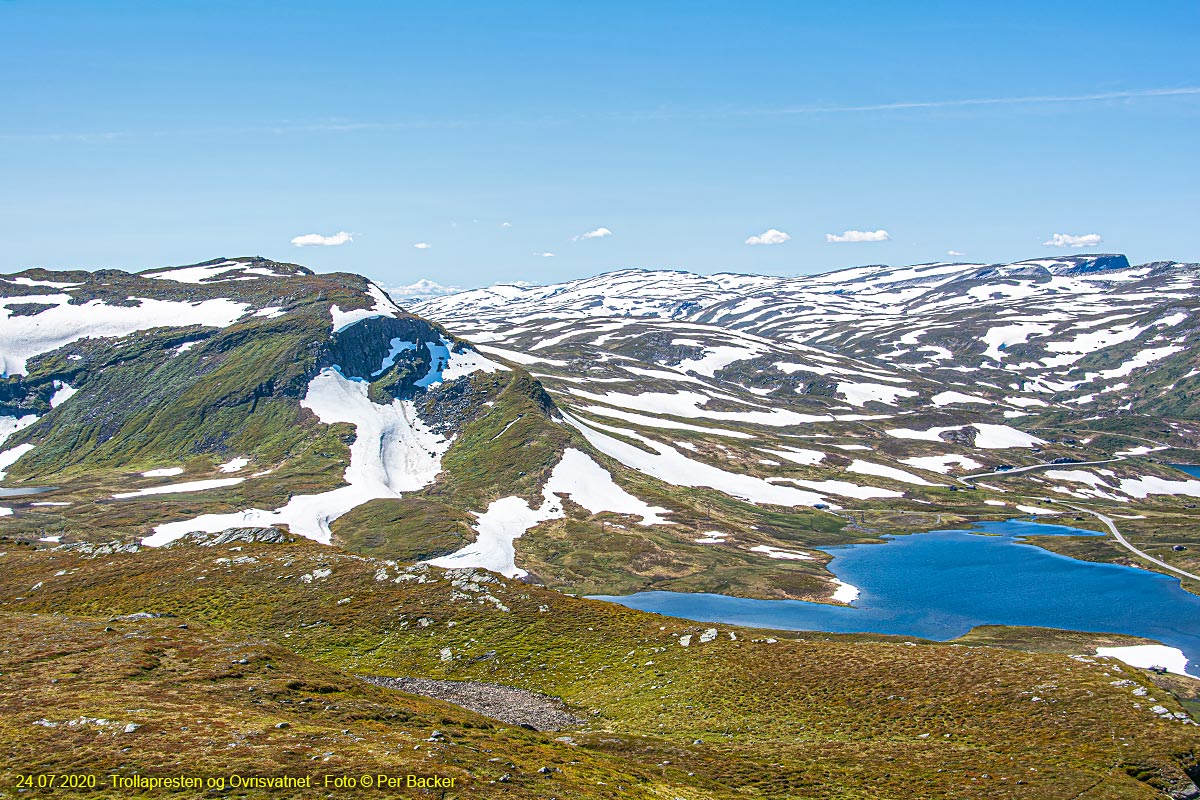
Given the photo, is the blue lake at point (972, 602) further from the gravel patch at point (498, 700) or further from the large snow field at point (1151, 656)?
the gravel patch at point (498, 700)

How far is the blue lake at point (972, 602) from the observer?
142m

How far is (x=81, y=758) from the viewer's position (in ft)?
80.7

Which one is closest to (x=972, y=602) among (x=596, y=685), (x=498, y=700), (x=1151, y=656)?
(x=1151, y=656)

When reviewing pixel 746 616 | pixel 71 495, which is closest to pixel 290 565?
pixel 746 616

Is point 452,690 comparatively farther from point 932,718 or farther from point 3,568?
point 3,568

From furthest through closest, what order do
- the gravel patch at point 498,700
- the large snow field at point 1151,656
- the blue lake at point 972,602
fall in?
1. the blue lake at point 972,602
2. the large snow field at point 1151,656
3. the gravel patch at point 498,700

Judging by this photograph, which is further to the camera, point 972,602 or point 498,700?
point 972,602

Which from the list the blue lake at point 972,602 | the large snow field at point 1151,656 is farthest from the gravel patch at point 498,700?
the large snow field at point 1151,656

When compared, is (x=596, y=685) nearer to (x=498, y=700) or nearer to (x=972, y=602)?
(x=498, y=700)

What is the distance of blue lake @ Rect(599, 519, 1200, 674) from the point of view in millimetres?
142000

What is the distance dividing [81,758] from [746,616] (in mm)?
127277


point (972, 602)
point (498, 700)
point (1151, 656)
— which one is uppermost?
point (498, 700)

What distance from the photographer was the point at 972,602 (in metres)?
163

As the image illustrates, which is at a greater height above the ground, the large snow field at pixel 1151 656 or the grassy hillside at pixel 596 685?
the grassy hillside at pixel 596 685
